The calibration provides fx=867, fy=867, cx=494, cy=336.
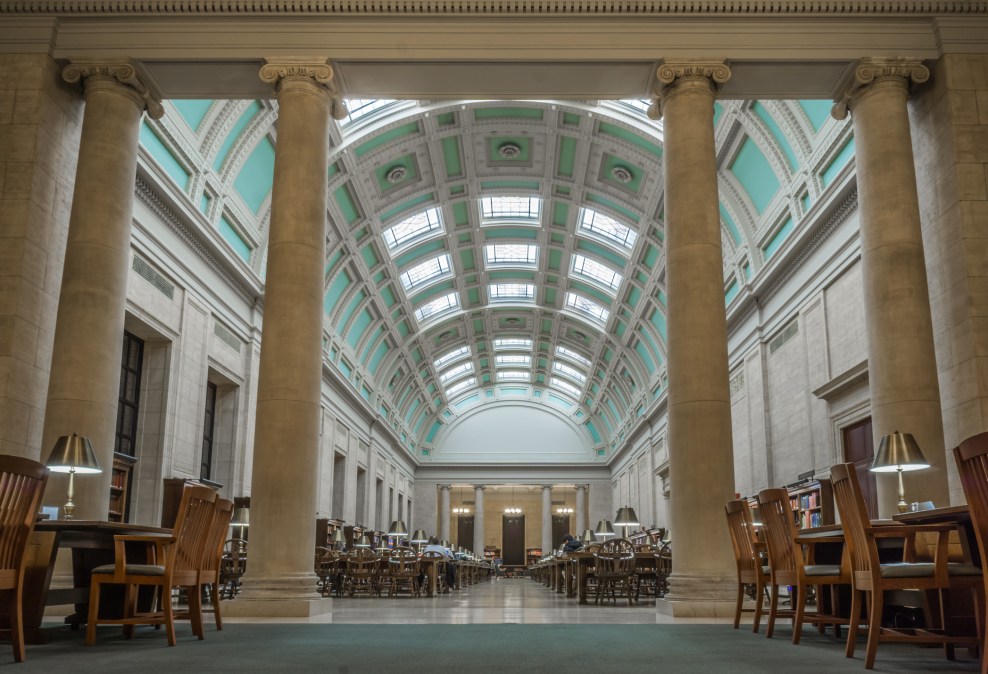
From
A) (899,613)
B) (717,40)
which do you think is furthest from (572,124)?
(899,613)

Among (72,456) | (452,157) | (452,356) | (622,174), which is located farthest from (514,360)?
(72,456)

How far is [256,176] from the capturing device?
1534 cm

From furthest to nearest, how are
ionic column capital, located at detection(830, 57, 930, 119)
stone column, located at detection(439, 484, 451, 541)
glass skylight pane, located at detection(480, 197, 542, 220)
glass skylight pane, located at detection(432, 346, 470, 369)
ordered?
stone column, located at detection(439, 484, 451, 541), glass skylight pane, located at detection(432, 346, 470, 369), glass skylight pane, located at detection(480, 197, 542, 220), ionic column capital, located at detection(830, 57, 930, 119)

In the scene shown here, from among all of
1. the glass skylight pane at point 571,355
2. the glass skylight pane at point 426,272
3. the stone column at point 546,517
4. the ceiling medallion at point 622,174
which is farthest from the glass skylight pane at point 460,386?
the ceiling medallion at point 622,174

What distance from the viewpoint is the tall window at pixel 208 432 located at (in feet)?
50.7

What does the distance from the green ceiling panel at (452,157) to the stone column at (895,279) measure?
393 inches

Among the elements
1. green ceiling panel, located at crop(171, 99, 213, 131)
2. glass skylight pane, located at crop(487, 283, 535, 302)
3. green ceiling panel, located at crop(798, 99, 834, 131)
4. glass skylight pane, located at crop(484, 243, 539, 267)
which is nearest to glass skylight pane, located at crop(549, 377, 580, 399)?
glass skylight pane, located at crop(487, 283, 535, 302)

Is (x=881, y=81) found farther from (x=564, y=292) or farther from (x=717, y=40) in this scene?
(x=564, y=292)

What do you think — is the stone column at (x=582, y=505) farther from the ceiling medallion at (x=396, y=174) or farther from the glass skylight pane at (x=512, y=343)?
the ceiling medallion at (x=396, y=174)

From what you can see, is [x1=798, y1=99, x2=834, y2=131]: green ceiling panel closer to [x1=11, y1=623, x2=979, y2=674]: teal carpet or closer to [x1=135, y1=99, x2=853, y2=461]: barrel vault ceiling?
[x1=135, y1=99, x2=853, y2=461]: barrel vault ceiling

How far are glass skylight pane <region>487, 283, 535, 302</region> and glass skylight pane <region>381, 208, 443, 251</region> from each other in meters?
5.97

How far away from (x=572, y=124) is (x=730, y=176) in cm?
330

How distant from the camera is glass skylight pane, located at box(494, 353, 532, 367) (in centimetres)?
3652

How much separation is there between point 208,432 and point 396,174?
6.53 meters
